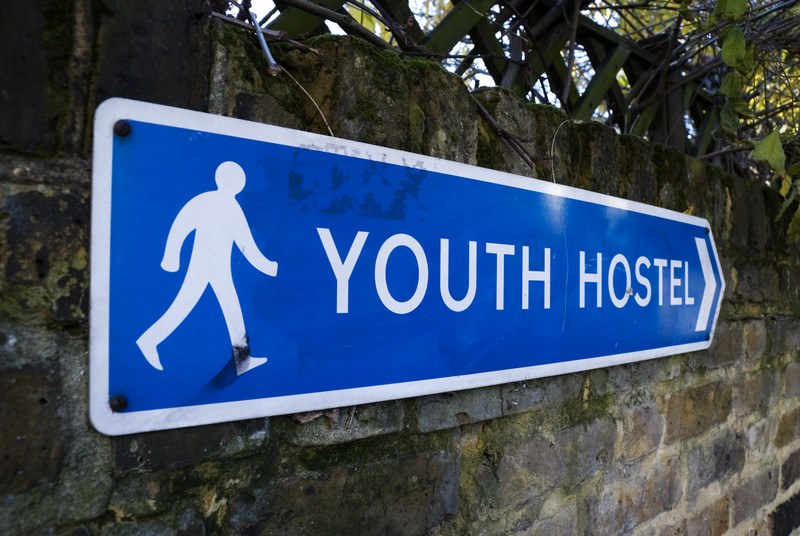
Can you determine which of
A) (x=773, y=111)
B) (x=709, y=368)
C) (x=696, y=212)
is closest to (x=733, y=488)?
(x=709, y=368)

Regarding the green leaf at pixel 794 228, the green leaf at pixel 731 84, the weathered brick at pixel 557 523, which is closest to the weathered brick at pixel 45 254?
the weathered brick at pixel 557 523

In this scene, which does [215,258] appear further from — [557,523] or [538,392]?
[557,523]

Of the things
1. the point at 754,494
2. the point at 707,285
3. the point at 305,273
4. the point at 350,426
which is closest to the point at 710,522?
the point at 754,494

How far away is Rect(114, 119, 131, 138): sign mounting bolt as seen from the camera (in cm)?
75

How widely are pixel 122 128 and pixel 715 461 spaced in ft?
7.03

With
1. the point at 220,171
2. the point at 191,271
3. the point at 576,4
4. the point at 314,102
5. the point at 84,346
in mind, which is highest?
the point at 576,4

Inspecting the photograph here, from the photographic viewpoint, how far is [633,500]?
5.49ft

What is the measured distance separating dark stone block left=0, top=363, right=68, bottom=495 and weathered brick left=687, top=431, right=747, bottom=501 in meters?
1.87

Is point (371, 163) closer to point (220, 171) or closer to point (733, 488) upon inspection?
point (220, 171)

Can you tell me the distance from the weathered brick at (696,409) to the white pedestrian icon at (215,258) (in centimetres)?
146

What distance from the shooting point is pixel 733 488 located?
2150mm

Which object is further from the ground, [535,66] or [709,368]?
[535,66]

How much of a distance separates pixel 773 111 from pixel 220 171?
2680mm

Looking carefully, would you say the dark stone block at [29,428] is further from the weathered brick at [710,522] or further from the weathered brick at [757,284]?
the weathered brick at [757,284]
